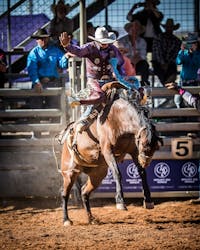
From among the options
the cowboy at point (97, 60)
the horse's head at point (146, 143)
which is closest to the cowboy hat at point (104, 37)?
the cowboy at point (97, 60)

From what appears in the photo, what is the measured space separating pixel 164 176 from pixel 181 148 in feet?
1.84

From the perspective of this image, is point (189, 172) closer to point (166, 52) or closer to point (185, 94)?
point (185, 94)

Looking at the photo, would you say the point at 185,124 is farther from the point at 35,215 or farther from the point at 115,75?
the point at 35,215

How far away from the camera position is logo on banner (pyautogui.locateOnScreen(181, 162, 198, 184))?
8.89 meters

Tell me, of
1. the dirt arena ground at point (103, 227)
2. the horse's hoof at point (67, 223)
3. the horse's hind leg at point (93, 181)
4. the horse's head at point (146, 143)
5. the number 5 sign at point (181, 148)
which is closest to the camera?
the dirt arena ground at point (103, 227)

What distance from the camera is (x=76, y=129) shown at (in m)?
7.50

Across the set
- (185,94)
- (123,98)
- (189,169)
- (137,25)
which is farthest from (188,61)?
(123,98)

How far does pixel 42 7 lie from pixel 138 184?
4.06 meters

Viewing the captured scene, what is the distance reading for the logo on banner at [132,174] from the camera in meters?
8.92

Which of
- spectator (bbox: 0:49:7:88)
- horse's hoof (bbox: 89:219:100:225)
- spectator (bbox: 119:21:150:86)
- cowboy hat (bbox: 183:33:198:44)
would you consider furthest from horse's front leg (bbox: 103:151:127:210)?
cowboy hat (bbox: 183:33:198:44)

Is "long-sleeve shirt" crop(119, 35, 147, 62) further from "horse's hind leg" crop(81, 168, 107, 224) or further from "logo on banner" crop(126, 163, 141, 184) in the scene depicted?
"horse's hind leg" crop(81, 168, 107, 224)

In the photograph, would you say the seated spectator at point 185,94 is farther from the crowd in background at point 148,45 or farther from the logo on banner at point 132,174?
the logo on banner at point 132,174

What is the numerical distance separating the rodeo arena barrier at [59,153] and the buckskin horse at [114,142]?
3.91 ft

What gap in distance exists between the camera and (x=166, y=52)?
9.80 m
